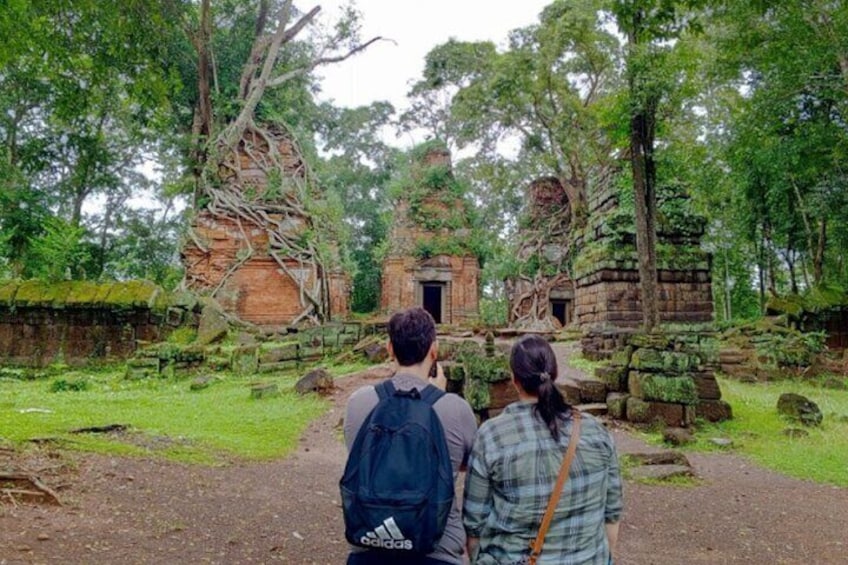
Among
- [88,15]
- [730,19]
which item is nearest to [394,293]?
[730,19]

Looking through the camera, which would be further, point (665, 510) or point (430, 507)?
point (665, 510)

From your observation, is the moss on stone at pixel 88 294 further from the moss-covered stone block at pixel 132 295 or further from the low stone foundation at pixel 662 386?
the low stone foundation at pixel 662 386

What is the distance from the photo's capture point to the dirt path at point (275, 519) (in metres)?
3.79

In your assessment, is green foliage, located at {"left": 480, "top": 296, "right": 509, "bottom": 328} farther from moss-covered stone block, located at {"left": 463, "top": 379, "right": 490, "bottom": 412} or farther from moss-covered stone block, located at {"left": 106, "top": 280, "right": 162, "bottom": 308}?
moss-covered stone block, located at {"left": 463, "top": 379, "right": 490, "bottom": 412}

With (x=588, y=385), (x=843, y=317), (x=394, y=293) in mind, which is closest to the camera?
(x=588, y=385)

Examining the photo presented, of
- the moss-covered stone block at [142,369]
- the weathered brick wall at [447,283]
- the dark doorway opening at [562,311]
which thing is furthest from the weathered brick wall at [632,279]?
the dark doorway opening at [562,311]

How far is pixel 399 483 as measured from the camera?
1.79 meters

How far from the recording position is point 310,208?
20.2 metres

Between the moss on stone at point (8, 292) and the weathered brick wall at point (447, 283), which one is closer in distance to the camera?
the moss on stone at point (8, 292)

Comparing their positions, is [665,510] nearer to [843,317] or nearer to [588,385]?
[588,385]

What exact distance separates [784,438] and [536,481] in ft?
24.3

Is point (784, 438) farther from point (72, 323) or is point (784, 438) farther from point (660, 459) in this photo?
point (72, 323)

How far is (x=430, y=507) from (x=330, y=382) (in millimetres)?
9138

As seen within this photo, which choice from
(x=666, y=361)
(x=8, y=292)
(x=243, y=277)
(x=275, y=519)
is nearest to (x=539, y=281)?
(x=243, y=277)
